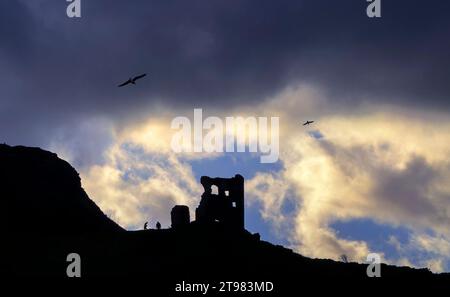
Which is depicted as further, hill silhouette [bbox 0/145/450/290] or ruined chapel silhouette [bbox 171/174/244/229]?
ruined chapel silhouette [bbox 171/174/244/229]

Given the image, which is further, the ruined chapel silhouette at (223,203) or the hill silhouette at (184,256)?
the ruined chapel silhouette at (223,203)

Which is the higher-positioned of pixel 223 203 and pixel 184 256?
pixel 223 203

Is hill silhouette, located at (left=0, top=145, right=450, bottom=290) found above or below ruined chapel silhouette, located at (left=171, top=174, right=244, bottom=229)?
below

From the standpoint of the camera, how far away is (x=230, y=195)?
51031 millimetres

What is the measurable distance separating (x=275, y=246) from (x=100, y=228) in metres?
20.5

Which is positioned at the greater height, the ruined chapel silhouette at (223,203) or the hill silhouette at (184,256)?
the ruined chapel silhouette at (223,203)

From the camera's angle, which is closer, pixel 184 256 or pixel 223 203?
pixel 184 256
